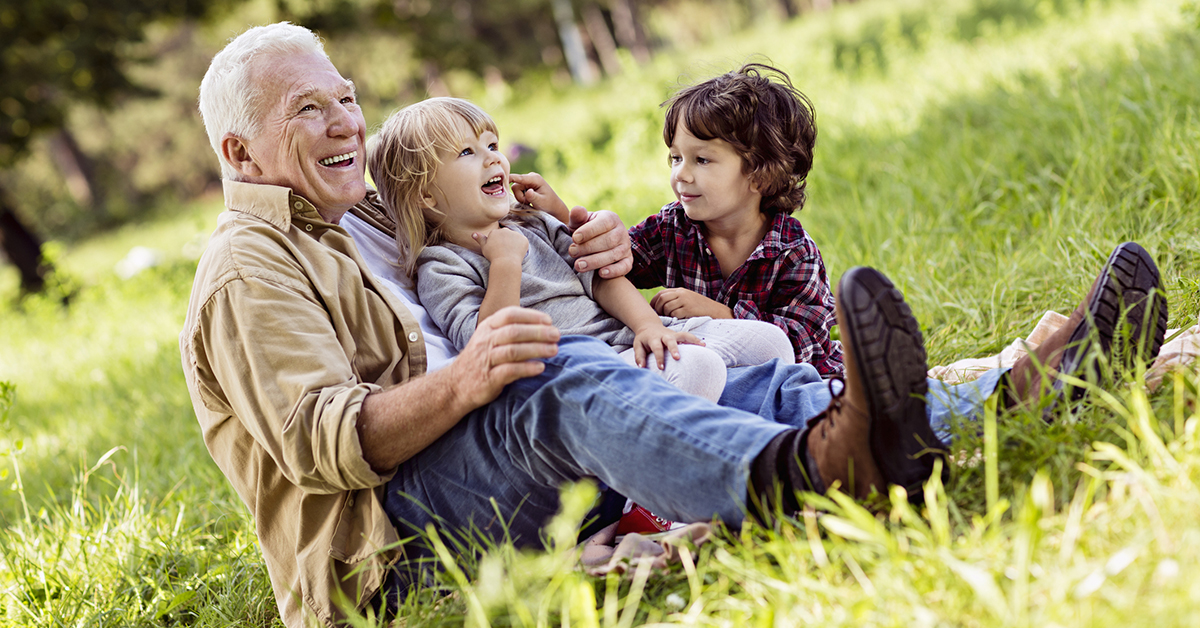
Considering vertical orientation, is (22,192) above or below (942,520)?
above

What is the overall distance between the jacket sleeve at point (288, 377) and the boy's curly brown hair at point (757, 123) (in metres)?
1.28

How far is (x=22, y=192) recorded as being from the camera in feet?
107

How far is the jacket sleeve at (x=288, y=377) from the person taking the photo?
6.46 feet

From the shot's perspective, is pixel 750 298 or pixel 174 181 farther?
pixel 174 181

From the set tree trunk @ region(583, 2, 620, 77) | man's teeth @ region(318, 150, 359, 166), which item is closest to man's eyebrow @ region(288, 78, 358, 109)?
man's teeth @ region(318, 150, 359, 166)

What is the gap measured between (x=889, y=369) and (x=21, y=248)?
1344 centimetres

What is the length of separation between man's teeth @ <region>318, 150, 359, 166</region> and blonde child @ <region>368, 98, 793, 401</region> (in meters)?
0.09

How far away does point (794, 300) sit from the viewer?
274 centimetres

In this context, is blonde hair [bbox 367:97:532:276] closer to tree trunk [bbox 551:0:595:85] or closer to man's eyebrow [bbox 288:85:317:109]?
man's eyebrow [bbox 288:85:317:109]

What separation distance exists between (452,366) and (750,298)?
3.72 ft

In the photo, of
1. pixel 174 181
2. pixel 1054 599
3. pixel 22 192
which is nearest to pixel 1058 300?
pixel 1054 599

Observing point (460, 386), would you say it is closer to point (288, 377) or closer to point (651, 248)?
point (288, 377)

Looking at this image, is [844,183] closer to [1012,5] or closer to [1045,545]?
[1045,545]

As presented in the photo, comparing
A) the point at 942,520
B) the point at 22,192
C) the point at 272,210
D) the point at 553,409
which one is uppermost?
the point at 22,192
